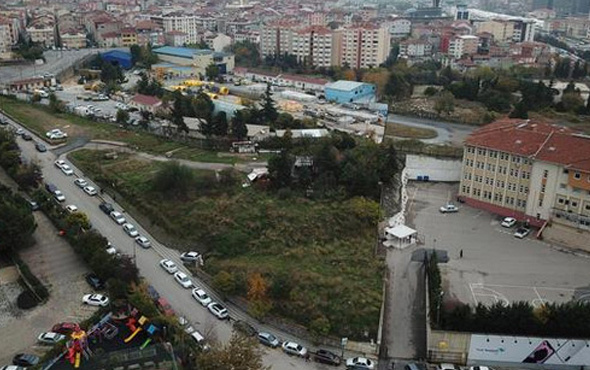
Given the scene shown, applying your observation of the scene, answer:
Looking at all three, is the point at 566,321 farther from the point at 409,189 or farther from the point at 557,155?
the point at 409,189

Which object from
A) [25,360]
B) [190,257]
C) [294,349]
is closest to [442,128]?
[190,257]

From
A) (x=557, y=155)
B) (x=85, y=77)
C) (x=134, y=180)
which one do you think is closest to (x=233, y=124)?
(x=134, y=180)

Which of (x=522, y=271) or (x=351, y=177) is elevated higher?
(x=351, y=177)

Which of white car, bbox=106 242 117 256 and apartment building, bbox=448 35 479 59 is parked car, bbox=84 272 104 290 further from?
apartment building, bbox=448 35 479 59

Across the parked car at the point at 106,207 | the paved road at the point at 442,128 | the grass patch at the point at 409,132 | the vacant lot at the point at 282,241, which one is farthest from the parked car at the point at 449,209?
the parked car at the point at 106,207

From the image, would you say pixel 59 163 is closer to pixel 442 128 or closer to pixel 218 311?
pixel 218 311

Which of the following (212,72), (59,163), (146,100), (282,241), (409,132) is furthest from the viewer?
(212,72)
